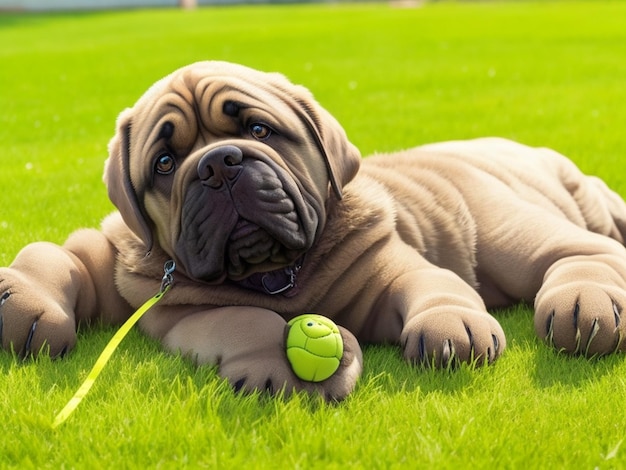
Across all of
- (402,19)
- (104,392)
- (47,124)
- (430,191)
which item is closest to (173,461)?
(104,392)

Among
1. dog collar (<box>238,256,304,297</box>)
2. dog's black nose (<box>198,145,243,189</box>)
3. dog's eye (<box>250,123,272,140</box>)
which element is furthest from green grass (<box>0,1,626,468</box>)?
dog's eye (<box>250,123,272,140</box>)

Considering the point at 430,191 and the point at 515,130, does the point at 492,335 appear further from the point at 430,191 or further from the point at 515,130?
the point at 515,130

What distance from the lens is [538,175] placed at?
4.77 metres

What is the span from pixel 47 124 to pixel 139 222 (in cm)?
752

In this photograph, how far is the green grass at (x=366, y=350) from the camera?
2.55 metres

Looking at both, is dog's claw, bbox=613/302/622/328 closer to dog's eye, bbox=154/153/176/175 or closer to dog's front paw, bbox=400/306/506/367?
dog's front paw, bbox=400/306/506/367

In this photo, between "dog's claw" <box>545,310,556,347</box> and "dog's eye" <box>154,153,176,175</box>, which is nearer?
"dog's claw" <box>545,310,556,347</box>

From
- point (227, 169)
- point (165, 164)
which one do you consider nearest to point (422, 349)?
point (227, 169)

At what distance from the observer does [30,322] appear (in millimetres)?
3328

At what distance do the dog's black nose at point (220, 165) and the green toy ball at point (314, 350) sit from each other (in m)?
0.59

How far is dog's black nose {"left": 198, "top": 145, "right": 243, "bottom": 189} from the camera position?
3.11 m

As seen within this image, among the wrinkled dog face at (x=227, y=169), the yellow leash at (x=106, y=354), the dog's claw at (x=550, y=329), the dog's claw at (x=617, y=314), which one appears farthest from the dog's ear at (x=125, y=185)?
the dog's claw at (x=617, y=314)

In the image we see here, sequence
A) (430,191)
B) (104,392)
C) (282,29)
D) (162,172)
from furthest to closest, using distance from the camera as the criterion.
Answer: (282,29), (430,191), (162,172), (104,392)

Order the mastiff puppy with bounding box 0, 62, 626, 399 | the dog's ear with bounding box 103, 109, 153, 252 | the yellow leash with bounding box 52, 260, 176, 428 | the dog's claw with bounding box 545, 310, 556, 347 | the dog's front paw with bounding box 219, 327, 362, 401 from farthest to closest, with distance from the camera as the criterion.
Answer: the dog's ear with bounding box 103, 109, 153, 252
the dog's claw with bounding box 545, 310, 556, 347
the mastiff puppy with bounding box 0, 62, 626, 399
the dog's front paw with bounding box 219, 327, 362, 401
the yellow leash with bounding box 52, 260, 176, 428
